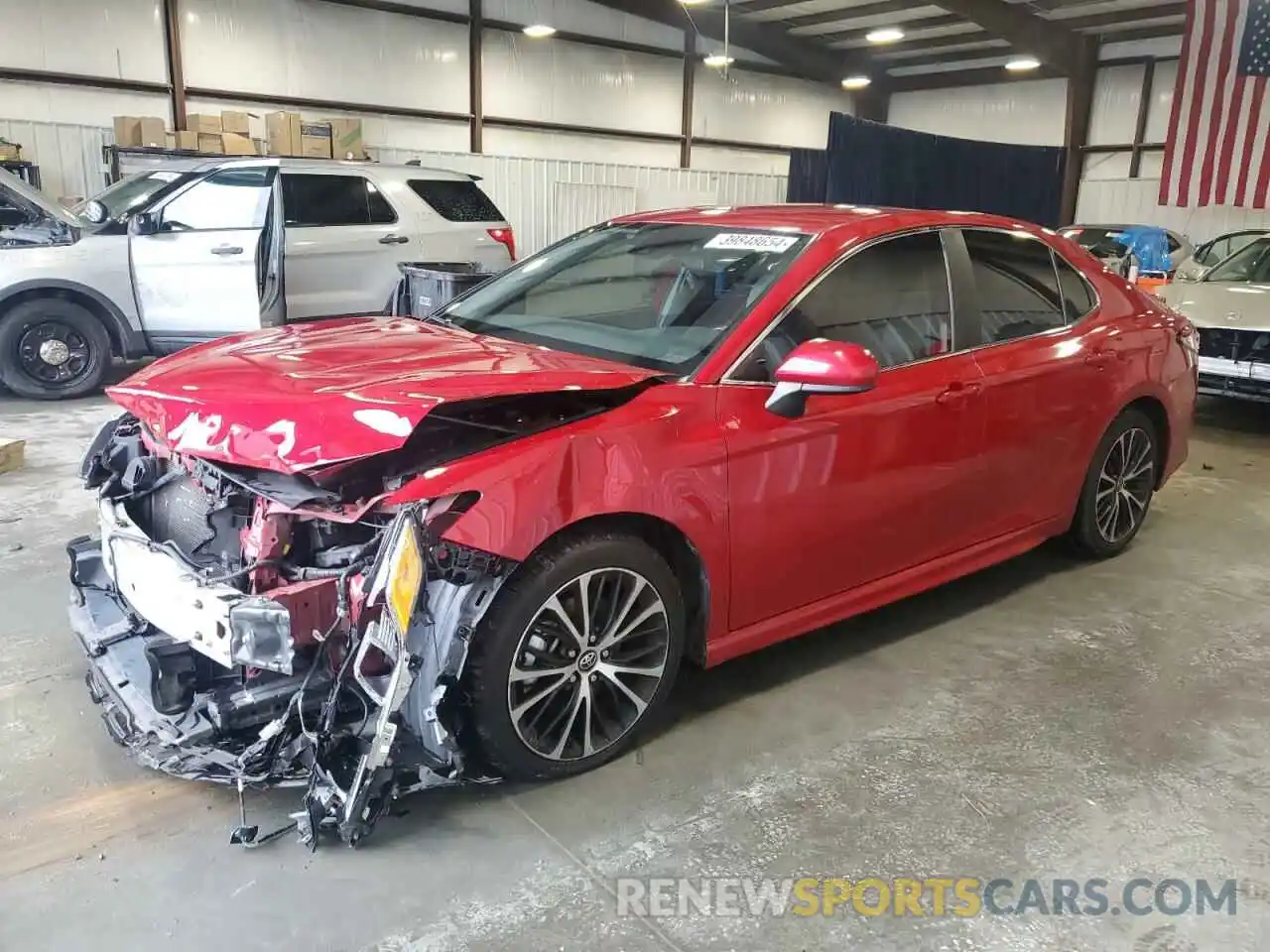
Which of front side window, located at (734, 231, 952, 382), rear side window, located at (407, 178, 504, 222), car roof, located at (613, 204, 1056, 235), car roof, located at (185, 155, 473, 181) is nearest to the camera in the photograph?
front side window, located at (734, 231, 952, 382)

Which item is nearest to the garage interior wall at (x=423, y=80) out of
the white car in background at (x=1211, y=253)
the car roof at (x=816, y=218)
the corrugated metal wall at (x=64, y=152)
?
the corrugated metal wall at (x=64, y=152)

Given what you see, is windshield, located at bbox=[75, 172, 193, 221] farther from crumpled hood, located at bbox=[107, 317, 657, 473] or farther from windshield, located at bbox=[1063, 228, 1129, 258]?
windshield, located at bbox=[1063, 228, 1129, 258]

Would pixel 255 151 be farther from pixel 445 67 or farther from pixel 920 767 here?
pixel 920 767

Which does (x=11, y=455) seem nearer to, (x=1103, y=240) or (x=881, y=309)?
(x=881, y=309)

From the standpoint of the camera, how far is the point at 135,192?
25.7ft

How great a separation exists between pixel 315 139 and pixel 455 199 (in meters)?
4.35

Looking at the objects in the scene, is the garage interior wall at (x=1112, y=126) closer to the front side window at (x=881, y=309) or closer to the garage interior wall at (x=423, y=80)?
the garage interior wall at (x=423, y=80)

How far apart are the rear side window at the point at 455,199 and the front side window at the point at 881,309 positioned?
6.02 meters

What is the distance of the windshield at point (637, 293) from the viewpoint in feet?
9.75

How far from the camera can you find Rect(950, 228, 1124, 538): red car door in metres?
3.53

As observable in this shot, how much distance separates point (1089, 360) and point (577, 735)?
2.57 metres

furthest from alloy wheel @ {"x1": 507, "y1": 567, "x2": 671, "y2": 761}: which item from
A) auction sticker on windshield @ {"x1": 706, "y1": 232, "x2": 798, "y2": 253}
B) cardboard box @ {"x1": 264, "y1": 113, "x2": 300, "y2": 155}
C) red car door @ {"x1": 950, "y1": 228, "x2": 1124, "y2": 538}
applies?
cardboard box @ {"x1": 264, "y1": 113, "x2": 300, "y2": 155}

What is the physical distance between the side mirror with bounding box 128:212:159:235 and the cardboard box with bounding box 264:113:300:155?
4.89m

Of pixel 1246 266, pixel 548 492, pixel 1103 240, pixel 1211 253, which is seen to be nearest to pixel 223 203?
pixel 548 492
